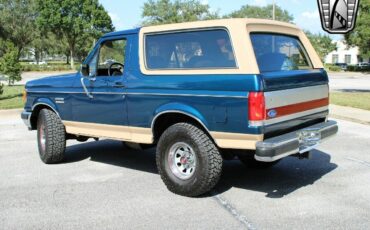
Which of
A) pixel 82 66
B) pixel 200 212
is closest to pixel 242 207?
pixel 200 212

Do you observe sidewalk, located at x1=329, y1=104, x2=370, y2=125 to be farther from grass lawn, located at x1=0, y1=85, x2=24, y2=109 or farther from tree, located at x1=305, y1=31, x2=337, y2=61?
tree, located at x1=305, y1=31, x2=337, y2=61

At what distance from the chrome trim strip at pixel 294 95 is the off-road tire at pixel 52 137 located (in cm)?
358

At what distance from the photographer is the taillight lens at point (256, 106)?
15.4 ft

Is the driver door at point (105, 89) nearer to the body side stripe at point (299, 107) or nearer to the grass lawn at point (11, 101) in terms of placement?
the body side stripe at point (299, 107)

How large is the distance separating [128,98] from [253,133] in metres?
1.86

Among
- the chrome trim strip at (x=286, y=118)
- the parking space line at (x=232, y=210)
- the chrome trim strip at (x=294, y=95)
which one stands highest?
the chrome trim strip at (x=294, y=95)

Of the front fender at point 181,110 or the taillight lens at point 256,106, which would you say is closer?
the taillight lens at point 256,106

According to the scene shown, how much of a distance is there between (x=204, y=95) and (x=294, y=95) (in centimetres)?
106

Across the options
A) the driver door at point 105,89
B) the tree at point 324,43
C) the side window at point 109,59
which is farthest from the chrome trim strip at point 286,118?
the tree at point 324,43

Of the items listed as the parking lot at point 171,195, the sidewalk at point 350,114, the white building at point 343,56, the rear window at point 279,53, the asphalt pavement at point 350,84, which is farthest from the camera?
the white building at point 343,56

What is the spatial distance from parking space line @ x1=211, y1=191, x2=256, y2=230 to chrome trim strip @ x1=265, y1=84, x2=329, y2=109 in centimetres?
116

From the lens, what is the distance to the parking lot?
15.2 ft

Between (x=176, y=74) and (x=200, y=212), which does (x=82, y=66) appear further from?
(x=200, y=212)
